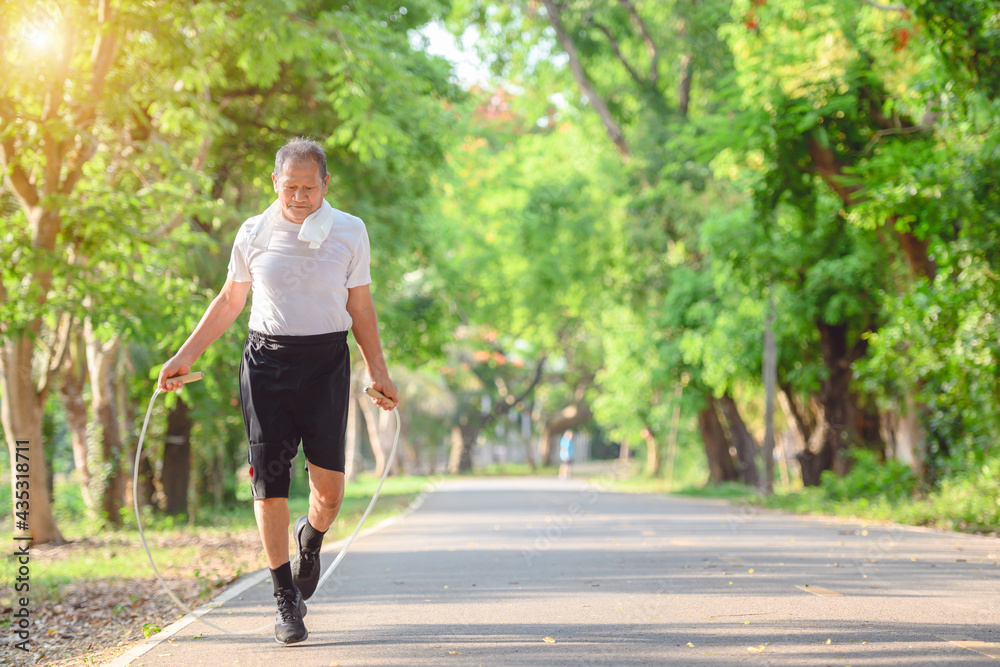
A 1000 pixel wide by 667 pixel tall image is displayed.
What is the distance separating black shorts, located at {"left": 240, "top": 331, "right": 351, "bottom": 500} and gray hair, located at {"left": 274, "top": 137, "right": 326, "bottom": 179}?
768 mm

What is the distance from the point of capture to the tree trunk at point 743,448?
26781mm

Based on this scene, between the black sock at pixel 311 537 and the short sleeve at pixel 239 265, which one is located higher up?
the short sleeve at pixel 239 265

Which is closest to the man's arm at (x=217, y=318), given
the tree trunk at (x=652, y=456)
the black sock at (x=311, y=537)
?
the black sock at (x=311, y=537)

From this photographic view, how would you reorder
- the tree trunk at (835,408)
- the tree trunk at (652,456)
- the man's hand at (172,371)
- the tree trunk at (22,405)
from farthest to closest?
the tree trunk at (652,456)
the tree trunk at (835,408)
the tree trunk at (22,405)
the man's hand at (172,371)

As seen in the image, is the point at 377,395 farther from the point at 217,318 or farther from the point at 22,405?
the point at 22,405

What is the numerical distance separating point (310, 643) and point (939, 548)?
5.99 metres

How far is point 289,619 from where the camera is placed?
5074 millimetres

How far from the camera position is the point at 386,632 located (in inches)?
211

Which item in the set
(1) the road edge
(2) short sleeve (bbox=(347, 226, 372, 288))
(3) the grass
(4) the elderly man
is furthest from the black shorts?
(3) the grass

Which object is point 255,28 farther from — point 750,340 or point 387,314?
point 750,340

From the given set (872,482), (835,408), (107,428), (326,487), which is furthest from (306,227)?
(835,408)

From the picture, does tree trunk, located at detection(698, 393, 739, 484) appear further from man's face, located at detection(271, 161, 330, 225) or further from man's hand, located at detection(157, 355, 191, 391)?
man's hand, located at detection(157, 355, 191, 391)

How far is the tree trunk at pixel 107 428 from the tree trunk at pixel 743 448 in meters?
15.5

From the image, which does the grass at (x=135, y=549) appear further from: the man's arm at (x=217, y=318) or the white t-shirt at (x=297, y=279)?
the white t-shirt at (x=297, y=279)
